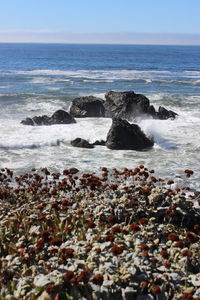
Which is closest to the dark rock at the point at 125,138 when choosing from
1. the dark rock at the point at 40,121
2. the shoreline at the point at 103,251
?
the dark rock at the point at 40,121

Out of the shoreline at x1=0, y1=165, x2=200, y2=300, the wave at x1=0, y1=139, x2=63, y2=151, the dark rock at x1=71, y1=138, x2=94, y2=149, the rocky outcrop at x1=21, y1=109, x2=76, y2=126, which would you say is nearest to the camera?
the shoreline at x1=0, y1=165, x2=200, y2=300

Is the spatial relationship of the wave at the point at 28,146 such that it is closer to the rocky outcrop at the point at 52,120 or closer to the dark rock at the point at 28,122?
the dark rock at the point at 28,122

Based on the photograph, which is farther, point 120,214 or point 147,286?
point 120,214

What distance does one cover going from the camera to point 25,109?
30953mm

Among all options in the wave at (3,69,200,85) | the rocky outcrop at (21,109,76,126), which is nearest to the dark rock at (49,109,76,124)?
the rocky outcrop at (21,109,76,126)

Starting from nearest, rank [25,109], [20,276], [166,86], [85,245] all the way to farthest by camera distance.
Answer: [20,276] → [85,245] → [25,109] → [166,86]

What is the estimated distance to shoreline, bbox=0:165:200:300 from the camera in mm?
4547

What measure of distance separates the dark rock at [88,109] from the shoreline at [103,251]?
2018 centimetres

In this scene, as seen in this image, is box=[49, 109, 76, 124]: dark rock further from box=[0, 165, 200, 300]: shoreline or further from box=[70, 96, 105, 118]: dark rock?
box=[0, 165, 200, 300]: shoreline

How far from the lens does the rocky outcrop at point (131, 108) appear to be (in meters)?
27.2

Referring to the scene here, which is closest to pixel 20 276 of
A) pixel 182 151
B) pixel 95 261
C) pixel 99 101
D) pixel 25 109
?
pixel 95 261

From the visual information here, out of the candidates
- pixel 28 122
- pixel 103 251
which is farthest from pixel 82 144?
pixel 103 251

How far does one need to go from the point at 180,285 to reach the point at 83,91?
38585 mm

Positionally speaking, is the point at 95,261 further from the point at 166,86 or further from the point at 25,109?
the point at 166,86
